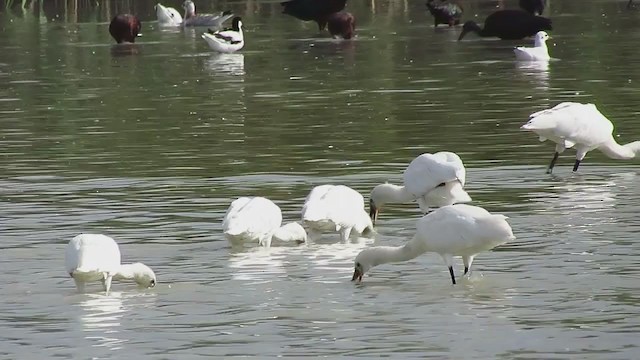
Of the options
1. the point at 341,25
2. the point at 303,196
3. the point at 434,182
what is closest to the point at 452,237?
the point at 434,182

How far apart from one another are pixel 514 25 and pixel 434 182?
2416 centimetres

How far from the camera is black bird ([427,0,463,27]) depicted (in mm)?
42906

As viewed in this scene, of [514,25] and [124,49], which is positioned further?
[124,49]

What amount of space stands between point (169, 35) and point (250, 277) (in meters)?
33.1

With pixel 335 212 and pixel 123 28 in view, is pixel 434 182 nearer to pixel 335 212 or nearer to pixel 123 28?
pixel 335 212

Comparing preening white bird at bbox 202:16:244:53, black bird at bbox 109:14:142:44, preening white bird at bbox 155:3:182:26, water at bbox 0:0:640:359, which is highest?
water at bbox 0:0:640:359

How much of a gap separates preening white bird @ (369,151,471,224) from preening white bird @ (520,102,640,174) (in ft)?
6.27

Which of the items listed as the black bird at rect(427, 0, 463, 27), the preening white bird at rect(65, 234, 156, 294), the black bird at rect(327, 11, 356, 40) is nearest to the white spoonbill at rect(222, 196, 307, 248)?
the preening white bird at rect(65, 234, 156, 294)

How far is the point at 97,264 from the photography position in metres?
11.9

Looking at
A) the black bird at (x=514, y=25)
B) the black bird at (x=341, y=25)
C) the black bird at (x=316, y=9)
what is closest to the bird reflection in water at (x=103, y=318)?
the black bird at (x=514, y=25)

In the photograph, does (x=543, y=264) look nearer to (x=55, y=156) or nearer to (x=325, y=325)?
(x=325, y=325)

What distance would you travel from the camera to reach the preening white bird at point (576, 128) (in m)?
16.9

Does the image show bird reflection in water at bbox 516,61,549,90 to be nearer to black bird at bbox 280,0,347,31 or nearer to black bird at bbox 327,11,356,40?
black bird at bbox 327,11,356,40

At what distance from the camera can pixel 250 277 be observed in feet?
42.1
